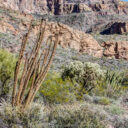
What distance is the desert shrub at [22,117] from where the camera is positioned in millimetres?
4148

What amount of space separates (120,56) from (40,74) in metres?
43.6

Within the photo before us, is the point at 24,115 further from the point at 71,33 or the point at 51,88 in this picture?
the point at 71,33

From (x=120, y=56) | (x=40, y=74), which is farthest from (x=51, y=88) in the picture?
(x=120, y=56)

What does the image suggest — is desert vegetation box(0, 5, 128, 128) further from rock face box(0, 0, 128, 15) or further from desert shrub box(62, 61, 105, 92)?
rock face box(0, 0, 128, 15)

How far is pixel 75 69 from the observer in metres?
12.4

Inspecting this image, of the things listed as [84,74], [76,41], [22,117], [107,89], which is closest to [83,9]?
[76,41]

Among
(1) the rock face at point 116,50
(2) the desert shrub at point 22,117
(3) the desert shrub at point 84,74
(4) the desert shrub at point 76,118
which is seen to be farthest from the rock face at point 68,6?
(2) the desert shrub at point 22,117

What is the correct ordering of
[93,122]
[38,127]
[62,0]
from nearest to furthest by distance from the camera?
[38,127] < [93,122] < [62,0]

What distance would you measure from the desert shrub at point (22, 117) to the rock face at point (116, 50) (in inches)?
1680

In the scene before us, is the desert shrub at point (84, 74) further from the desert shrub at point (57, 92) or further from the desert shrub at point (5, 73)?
the desert shrub at point (5, 73)

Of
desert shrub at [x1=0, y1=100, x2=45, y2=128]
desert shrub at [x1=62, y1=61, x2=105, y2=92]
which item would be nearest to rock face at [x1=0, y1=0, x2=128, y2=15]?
desert shrub at [x1=62, y1=61, x2=105, y2=92]

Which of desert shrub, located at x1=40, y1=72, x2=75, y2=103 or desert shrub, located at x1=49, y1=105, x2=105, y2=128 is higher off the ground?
desert shrub, located at x1=49, y1=105, x2=105, y2=128

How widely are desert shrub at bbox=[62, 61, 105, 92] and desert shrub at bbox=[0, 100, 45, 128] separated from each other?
7.45m

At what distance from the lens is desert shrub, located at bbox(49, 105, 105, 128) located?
4.32 metres
